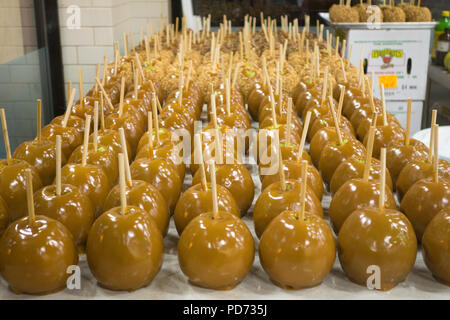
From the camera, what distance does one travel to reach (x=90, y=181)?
1251mm

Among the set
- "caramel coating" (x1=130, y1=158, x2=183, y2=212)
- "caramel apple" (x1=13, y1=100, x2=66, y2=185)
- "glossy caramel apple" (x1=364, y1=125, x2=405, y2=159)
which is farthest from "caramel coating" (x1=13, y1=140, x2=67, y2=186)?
"glossy caramel apple" (x1=364, y1=125, x2=405, y2=159)

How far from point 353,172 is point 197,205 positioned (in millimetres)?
414

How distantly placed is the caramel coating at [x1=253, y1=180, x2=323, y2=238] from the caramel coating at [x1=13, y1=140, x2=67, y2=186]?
1.97 feet

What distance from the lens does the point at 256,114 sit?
2291 millimetres

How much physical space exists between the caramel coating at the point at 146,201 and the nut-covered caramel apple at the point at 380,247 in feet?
1.28

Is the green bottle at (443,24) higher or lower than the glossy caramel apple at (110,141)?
higher

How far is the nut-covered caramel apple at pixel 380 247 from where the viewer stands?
38.7 inches

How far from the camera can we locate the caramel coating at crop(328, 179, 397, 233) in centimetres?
113

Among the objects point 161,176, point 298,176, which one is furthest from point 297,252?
point 161,176

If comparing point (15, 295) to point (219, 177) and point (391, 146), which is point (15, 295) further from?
point (391, 146)

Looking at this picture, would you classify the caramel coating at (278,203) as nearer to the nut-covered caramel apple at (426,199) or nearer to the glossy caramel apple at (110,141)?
the nut-covered caramel apple at (426,199)

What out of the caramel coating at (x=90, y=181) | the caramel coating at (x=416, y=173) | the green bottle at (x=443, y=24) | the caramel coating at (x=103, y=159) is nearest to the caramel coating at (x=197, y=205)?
the caramel coating at (x=90, y=181)
